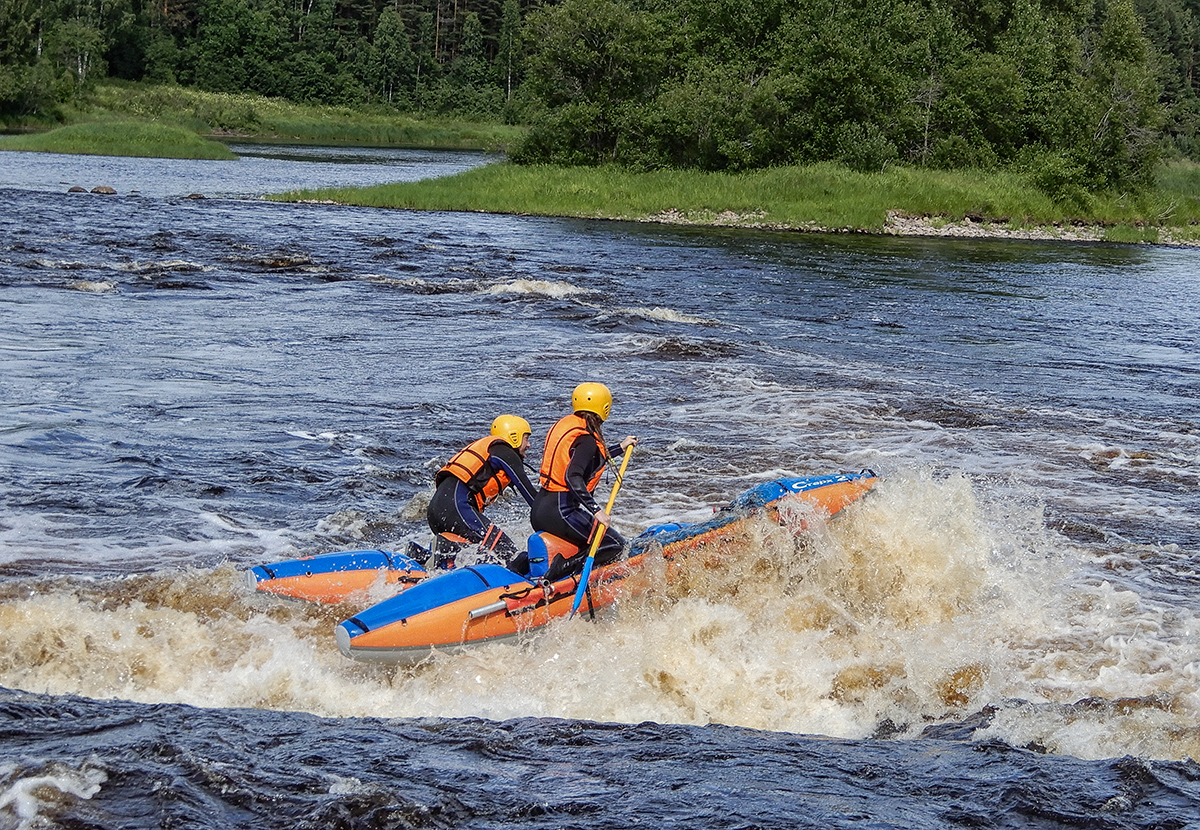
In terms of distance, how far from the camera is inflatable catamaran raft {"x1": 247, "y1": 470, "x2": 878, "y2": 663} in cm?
779

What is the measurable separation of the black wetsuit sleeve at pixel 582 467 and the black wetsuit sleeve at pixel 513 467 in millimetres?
406

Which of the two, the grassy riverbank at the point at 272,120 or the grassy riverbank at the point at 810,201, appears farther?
the grassy riverbank at the point at 272,120

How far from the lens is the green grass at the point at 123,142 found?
60.9 meters

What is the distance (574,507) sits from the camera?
28.8 feet

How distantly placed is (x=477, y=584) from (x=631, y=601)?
1181 millimetres

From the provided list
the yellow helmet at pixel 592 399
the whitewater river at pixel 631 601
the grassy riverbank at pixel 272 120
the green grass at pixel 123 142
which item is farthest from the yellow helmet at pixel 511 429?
the grassy riverbank at pixel 272 120

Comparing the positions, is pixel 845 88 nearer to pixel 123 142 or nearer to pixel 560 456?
pixel 123 142

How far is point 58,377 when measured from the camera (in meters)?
15.9

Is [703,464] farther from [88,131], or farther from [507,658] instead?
[88,131]

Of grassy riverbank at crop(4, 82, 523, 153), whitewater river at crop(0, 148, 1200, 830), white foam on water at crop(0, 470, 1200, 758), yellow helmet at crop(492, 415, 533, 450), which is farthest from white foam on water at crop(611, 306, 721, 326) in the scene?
grassy riverbank at crop(4, 82, 523, 153)

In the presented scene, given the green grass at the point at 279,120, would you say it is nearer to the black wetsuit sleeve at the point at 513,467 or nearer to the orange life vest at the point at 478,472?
the orange life vest at the point at 478,472

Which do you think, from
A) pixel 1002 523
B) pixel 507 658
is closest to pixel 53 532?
pixel 507 658

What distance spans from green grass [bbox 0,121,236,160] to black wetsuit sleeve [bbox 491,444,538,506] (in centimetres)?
5764

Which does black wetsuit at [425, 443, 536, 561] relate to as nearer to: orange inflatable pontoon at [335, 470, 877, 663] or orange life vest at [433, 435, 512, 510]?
orange life vest at [433, 435, 512, 510]
